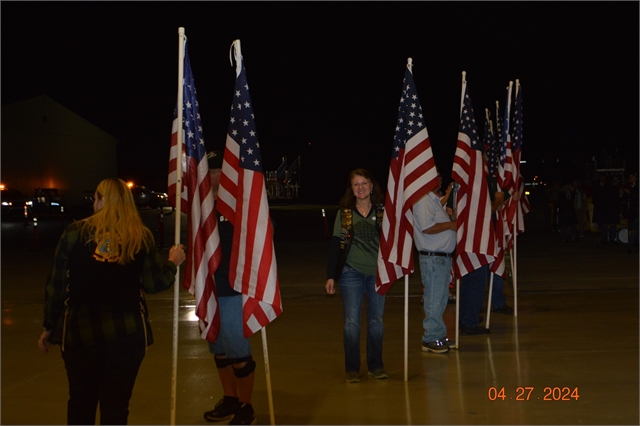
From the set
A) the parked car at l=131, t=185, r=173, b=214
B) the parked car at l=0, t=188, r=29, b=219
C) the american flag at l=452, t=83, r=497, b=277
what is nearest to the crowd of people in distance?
the american flag at l=452, t=83, r=497, b=277

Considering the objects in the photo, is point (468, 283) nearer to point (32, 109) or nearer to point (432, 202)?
point (432, 202)

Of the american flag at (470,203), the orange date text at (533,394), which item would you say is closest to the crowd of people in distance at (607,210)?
the american flag at (470,203)

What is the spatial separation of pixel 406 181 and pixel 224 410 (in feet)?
9.40

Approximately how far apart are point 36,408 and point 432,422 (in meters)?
3.39

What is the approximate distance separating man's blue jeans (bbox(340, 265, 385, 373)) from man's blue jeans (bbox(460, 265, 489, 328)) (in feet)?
7.96

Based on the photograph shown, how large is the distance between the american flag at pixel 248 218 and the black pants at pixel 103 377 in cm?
130

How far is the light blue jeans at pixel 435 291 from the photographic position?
26.6 feet

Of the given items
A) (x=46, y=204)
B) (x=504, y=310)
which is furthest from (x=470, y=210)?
(x=46, y=204)

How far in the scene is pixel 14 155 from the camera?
177 feet

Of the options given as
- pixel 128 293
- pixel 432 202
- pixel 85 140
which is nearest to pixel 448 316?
pixel 432 202

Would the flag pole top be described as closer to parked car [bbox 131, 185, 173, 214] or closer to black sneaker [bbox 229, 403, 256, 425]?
black sneaker [bbox 229, 403, 256, 425]

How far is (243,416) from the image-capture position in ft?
18.8

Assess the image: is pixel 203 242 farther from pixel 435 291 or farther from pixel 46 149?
pixel 46 149

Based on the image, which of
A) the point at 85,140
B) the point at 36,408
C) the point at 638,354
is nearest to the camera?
the point at 36,408
